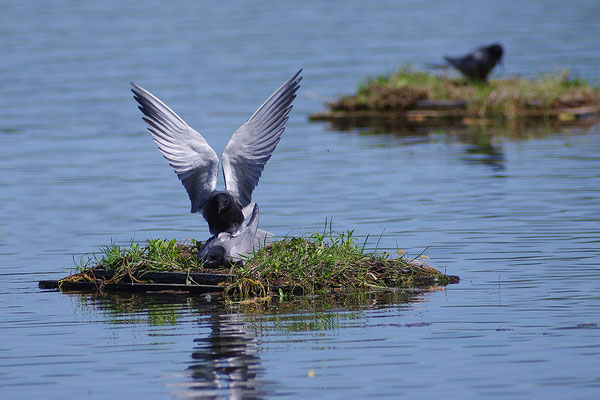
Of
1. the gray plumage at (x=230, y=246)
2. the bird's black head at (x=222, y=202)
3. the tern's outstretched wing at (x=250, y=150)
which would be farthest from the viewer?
the tern's outstretched wing at (x=250, y=150)

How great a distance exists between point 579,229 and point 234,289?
218 inches

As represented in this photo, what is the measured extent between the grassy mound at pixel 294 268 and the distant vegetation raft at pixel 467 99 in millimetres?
16013

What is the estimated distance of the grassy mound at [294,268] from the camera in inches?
496

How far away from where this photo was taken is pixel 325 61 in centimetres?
4462

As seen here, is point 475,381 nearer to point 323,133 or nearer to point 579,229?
point 579,229

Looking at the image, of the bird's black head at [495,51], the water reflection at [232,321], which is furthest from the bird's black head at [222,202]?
the bird's black head at [495,51]

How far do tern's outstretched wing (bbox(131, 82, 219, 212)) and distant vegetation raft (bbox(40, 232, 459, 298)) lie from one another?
67 cm

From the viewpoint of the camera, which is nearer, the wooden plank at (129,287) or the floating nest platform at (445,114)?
the wooden plank at (129,287)

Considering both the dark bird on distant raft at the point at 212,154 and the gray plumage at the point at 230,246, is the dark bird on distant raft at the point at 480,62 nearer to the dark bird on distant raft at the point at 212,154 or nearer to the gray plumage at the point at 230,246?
the dark bird on distant raft at the point at 212,154

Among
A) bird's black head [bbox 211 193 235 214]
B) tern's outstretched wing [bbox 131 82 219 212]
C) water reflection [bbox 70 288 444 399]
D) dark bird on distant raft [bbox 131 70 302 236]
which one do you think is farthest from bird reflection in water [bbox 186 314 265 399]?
tern's outstretched wing [bbox 131 82 219 212]

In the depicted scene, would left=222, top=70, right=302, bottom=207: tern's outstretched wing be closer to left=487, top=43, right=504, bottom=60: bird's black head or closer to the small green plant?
the small green plant

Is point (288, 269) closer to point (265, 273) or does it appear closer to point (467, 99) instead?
point (265, 273)

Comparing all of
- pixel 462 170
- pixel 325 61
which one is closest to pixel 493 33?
pixel 325 61

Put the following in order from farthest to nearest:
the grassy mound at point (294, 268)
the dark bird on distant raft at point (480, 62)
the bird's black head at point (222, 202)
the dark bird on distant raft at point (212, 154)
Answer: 1. the dark bird on distant raft at point (480, 62)
2. the dark bird on distant raft at point (212, 154)
3. the bird's black head at point (222, 202)
4. the grassy mound at point (294, 268)
